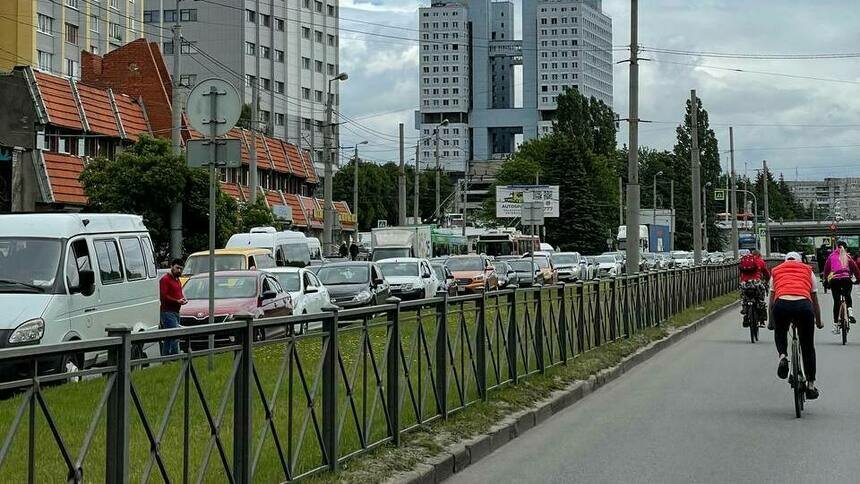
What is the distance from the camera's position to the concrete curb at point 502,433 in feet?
→ 26.8

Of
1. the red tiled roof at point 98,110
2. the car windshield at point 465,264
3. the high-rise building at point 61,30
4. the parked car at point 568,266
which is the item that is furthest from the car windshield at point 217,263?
the high-rise building at point 61,30

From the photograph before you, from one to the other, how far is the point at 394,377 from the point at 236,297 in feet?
40.0

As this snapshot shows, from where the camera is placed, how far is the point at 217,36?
8562cm

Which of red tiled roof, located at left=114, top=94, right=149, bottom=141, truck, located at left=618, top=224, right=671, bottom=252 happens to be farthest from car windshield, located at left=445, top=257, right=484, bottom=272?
truck, located at left=618, top=224, right=671, bottom=252

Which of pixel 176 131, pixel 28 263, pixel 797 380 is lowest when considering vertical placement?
pixel 797 380

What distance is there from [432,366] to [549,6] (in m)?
191

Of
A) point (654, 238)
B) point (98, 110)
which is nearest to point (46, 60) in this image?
point (98, 110)

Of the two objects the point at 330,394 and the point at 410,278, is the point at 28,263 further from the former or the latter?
the point at 410,278

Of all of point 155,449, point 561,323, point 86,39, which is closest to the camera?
point 155,449

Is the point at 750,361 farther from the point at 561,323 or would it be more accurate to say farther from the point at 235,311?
the point at 235,311

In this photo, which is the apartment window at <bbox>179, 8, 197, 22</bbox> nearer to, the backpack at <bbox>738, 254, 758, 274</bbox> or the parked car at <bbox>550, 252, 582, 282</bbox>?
the parked car at <bbox>550, 252, 582, 282</bbox>

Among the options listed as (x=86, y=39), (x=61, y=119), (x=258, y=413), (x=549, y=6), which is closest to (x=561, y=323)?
(x=258, y=413)

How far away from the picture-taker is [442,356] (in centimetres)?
1016

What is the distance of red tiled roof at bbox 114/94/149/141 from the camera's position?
1951 inches
